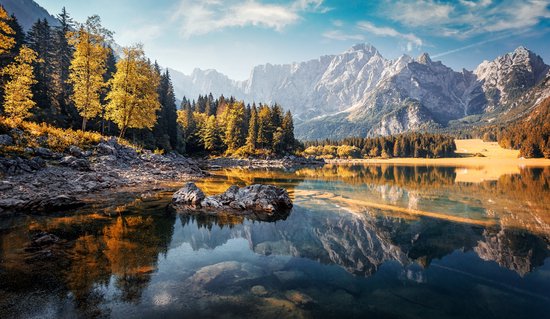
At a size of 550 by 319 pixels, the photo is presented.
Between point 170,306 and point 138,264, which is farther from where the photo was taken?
point 138,264

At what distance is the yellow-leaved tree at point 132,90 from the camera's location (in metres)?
44.7

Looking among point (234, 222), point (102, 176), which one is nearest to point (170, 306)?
point (234, 222)

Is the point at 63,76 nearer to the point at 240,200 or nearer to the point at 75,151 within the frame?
the point at 75,151

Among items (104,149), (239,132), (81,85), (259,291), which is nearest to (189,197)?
(259,291)

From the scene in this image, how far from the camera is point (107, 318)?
8109 millimetres

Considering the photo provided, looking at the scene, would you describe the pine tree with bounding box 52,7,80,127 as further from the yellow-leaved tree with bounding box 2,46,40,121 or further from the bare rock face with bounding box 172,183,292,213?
the bare rock face with bounding box 172,183,292,213

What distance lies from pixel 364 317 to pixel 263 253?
6717 mm

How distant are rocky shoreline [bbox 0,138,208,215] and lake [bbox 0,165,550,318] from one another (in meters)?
2.24

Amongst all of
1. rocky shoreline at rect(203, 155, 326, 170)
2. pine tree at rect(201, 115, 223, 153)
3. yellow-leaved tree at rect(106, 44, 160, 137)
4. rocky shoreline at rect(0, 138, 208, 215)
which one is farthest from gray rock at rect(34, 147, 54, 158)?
pine tree at rect(201, 115, 223, 153)

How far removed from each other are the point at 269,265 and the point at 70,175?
913 inches

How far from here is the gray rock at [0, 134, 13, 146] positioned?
84.5 ft

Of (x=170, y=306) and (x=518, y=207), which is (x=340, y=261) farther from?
(x=518, y=207)

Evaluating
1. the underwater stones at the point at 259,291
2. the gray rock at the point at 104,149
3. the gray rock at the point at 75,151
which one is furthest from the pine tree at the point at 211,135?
the underwater stones at the point at 259,291

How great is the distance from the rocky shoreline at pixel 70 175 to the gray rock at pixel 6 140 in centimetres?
151
